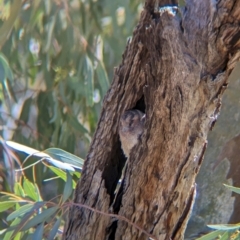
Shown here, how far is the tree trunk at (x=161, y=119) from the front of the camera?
760 millimetres

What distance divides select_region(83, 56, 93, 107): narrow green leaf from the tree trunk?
974 millimetres

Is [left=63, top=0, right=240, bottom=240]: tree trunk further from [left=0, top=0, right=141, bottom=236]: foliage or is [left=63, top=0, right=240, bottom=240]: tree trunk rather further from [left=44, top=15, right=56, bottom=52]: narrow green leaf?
[left=44, top=15, right=56, bottom=52]: narrow green leaf

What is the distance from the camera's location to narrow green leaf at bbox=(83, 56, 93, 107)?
6.18 ft

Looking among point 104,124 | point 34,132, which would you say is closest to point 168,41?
point 104,124

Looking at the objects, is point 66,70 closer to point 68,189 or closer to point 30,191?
point 30,191

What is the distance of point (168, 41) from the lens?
0.78m

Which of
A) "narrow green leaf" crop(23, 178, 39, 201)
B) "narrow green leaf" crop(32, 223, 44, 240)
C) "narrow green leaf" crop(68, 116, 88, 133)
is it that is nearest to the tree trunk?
"narrow green leaf" crop(32, 223, 44, 240)

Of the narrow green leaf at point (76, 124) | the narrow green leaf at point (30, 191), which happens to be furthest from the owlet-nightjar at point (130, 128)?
the narrow green leaf at point (76, 124)

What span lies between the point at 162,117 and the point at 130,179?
4.3 inches

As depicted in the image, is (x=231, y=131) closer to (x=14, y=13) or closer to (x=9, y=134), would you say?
(x=14, y=13)

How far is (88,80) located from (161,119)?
3.71ft

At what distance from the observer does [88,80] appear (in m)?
1.91

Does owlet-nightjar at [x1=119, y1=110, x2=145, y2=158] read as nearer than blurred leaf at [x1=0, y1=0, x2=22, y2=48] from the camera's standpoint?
Yes

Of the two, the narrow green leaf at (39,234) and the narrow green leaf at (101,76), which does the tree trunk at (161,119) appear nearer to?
the narrow green leaf at (39,234)
